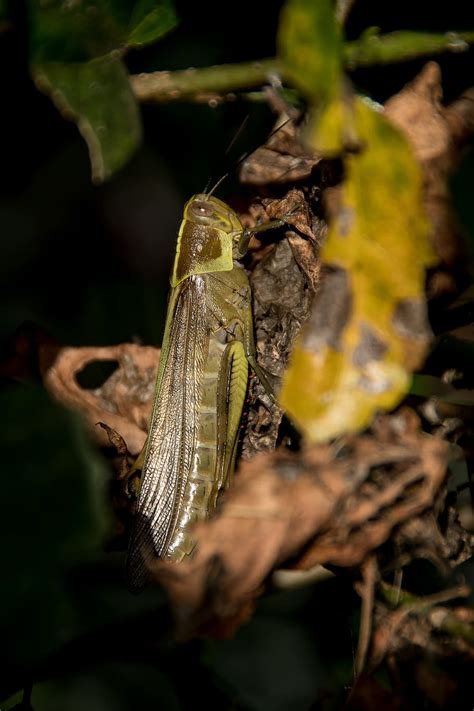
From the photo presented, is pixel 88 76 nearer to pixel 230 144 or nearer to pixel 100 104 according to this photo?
pixel 100 104

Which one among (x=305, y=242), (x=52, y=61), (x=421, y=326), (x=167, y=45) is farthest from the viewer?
(x=305, y=242)

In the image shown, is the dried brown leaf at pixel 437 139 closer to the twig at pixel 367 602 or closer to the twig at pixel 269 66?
the twig at pixel 269 66

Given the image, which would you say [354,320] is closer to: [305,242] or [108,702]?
[305,242]

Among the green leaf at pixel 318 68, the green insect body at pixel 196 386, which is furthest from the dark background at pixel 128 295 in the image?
the green leaf at pixel 318 68

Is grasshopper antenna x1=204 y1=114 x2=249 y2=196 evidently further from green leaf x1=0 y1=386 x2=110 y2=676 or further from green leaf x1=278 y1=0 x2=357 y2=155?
green leaf x1=0 y1=386 x2=110 y2=676

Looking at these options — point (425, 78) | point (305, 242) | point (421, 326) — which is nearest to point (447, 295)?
point (421, 326)

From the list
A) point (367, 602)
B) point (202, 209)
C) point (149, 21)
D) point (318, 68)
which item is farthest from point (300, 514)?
point (202, 209)

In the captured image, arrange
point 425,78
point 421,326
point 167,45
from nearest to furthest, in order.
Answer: point 421,326, point 425,78, point 167,45
